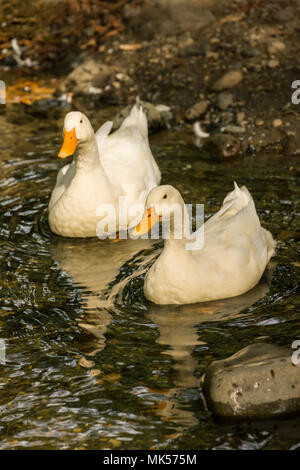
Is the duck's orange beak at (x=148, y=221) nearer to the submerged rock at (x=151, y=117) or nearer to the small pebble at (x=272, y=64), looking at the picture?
the submerged rock at (x=151, y=117)

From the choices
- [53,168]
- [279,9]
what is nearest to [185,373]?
[53,168]

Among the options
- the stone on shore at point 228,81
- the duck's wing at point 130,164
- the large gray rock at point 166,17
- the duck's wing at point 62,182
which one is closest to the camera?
the duck's wing at point 62,182

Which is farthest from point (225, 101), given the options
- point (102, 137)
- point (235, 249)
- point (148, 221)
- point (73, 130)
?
point (148, 221)

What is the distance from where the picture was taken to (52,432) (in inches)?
210

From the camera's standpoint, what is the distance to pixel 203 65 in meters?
12.5

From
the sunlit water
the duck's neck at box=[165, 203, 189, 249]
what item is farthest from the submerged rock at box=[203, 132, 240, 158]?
the duck's neck at box=[165, 203, 189, 249]

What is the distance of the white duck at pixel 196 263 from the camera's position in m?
6.69

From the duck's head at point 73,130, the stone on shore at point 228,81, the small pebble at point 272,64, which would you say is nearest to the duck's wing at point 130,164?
the duck's head at point 73,130

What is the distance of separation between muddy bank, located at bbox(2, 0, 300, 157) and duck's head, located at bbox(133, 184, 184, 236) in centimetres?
383

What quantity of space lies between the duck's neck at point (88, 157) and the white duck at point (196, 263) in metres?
1.84

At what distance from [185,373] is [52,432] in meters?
1.10

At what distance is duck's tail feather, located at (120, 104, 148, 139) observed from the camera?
10.1 metres

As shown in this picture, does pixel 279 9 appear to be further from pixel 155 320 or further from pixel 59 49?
pixel 155 320

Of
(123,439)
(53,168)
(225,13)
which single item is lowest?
(123,439)
